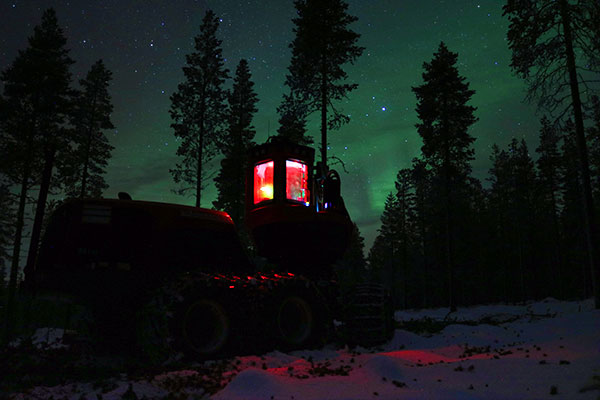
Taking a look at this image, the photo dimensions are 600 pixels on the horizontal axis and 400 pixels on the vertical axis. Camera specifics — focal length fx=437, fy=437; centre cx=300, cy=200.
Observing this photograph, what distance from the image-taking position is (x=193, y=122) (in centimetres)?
2605

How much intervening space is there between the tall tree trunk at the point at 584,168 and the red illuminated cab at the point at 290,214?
10.1 metres

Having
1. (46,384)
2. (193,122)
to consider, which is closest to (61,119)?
(193,122)

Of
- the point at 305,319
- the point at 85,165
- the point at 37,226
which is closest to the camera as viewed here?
the point at 37,226

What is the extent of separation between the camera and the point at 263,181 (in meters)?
9.96

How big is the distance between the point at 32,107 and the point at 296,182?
740 inches

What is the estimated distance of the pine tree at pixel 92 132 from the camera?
28766 mm

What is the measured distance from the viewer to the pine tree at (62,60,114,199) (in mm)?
28766

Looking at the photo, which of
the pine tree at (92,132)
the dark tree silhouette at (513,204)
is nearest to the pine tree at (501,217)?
the dark tree silhouette at (513,204)

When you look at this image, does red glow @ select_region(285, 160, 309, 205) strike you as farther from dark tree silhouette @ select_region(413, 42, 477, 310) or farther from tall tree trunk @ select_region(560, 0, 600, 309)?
dark tree silhouette @ select_region(413, 42, 477, 310)

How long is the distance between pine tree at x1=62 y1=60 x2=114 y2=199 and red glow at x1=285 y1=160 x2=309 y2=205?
906 inches

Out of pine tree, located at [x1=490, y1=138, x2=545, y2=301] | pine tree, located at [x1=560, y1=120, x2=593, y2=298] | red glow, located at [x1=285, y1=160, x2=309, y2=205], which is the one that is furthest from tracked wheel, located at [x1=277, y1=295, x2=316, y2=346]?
pine tree, located at [x1=490, y1=138, x2=545, y2=301]

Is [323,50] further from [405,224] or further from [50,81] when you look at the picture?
[405,224]

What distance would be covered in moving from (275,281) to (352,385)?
3.32 meters

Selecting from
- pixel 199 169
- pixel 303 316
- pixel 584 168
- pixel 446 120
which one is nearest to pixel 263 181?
pixel 303 316
